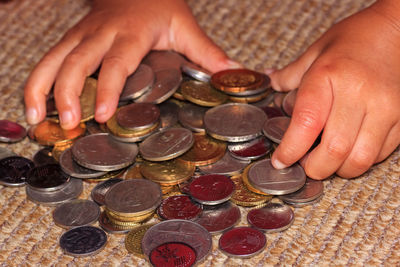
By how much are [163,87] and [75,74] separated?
0.46 ft

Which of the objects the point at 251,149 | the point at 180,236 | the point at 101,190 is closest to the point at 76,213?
the point at 101,190

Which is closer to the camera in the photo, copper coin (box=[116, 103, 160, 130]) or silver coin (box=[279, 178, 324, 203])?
silver coin (box=[279, 178, 324, 203])

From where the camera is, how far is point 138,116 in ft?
3.04

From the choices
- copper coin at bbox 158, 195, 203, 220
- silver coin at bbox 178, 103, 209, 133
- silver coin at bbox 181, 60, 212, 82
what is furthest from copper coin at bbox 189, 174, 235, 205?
silver coin at bbox 181, 60, 212, 82

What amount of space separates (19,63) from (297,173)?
0.61 m

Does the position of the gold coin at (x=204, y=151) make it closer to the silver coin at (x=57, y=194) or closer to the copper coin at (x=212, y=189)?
the copper coin at (x=212, y=189)

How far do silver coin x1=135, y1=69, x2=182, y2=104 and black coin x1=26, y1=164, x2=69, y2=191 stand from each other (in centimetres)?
18

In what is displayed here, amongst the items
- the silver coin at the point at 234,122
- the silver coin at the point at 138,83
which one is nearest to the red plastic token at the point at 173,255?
the silver coin at the point at 234,122

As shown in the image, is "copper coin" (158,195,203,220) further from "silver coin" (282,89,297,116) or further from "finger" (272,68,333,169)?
"silver coin" (282,89,297,116)

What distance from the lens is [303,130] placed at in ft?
2.64

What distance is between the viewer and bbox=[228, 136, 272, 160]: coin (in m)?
0.87

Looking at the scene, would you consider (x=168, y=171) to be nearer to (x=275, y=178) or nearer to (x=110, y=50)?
(x=275, y=178)

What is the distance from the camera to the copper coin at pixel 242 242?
0.73 m

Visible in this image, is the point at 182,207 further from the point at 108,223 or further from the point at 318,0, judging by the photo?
the point at 318,0
